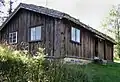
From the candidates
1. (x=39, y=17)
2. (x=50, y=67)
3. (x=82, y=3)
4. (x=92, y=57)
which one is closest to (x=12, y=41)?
(x=39, y=17)

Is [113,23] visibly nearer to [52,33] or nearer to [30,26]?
[30,26]

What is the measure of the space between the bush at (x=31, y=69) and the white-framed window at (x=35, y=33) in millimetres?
8558

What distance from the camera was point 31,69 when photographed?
8.73 meters

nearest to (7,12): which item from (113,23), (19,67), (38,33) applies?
(113,23)

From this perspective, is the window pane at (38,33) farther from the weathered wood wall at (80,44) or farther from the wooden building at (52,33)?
the weathered wood wall at (80,44)

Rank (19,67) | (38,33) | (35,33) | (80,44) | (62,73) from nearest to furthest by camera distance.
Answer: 1. (19,67)
2. (62,73)
3. (38,33)
4. (35,33)
5. (80,44)

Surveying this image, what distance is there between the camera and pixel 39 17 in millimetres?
18922

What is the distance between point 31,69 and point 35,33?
33.9 ft

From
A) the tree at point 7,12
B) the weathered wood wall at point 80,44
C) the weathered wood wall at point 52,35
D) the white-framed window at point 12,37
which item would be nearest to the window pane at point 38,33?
the weathered wood wall at point 52,35

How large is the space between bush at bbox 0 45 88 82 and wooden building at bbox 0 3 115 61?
730 centimetres

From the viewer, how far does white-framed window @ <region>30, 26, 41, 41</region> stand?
61.2 ft

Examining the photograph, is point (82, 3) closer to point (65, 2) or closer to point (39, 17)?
point (65, 2)

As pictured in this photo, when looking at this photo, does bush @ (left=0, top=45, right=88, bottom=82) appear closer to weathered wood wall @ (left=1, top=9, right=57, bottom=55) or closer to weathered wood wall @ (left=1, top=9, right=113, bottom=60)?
weathered wood wall @ (left=1, top=9, right=113, bottom=60)

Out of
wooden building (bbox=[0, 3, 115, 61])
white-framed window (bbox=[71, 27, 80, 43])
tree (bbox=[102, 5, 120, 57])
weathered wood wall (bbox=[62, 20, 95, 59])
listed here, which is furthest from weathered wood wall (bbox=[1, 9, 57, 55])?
tree (bbox=[102, 5, 120, 57])
